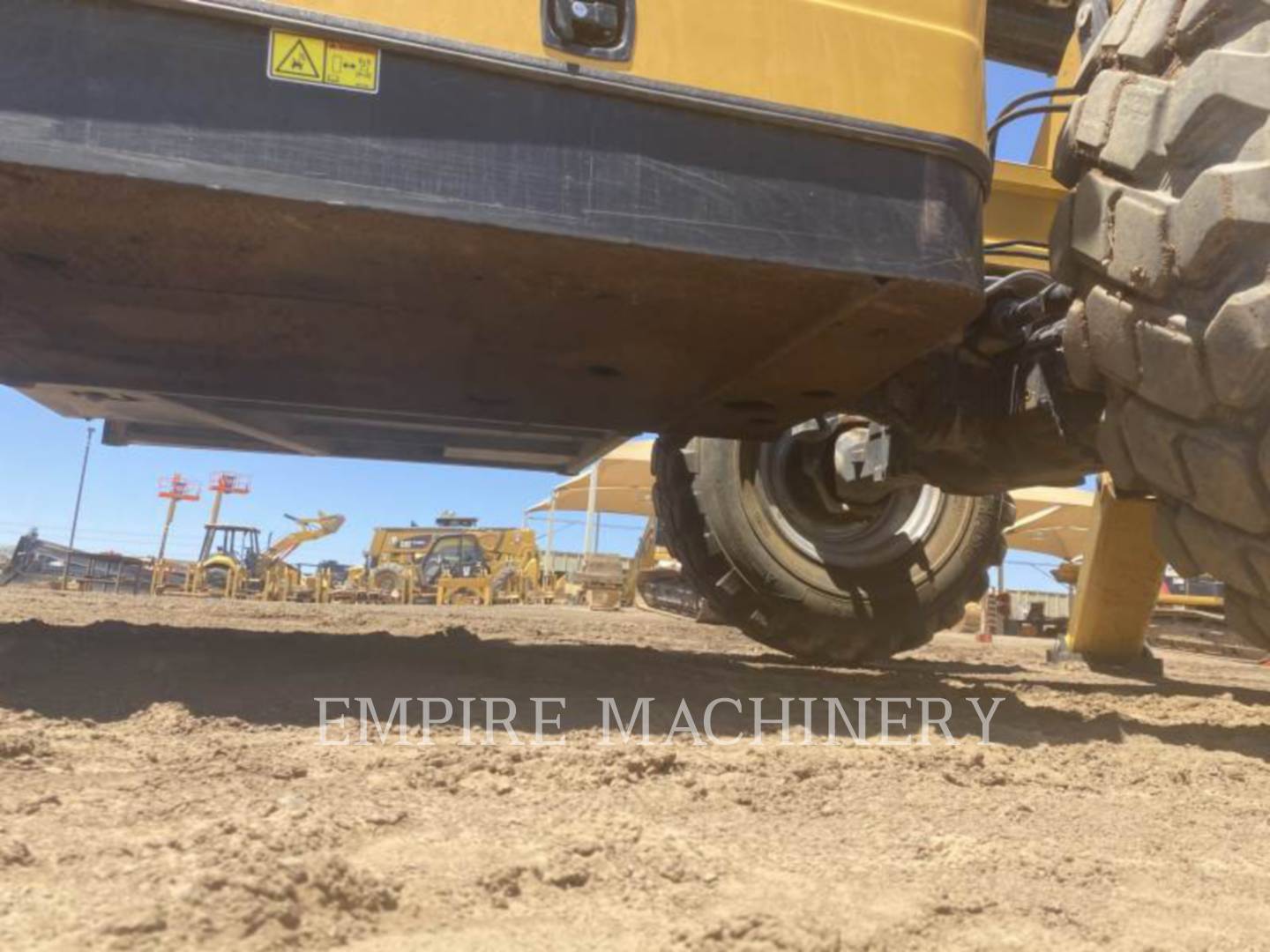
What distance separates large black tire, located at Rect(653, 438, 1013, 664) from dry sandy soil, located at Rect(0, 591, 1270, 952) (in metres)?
1.26

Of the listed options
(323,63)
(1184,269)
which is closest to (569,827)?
(323,63)

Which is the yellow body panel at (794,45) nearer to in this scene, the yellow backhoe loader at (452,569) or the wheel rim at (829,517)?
the wheel rim at (829,517)

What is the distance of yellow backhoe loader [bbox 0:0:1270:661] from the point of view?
6.26 feet

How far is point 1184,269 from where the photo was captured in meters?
2.01

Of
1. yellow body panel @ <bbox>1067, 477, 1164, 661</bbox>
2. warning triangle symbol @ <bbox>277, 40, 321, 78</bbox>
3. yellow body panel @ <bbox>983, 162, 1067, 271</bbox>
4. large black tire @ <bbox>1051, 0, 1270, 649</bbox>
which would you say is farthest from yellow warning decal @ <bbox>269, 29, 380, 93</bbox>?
yellow body panel @ <bbox>1067, 477, 1164, 661</bbox>

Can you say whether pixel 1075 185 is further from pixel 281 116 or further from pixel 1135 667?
pixel 1135 667

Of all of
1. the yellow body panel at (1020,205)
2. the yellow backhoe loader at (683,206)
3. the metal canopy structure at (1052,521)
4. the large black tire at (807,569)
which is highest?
the metal canopy structure at (1052,521)

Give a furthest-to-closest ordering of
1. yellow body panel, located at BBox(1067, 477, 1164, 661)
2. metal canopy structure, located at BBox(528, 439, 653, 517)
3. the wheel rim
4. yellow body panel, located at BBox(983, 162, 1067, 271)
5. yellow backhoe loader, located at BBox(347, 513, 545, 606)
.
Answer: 1. yellow backhoe loader, located at BBox(347, 513, 545, 606)
2. metal canopy structure, located at BBox(528, 439, 653, 517)
3. yellow body panel, located at BBox(1067, 477, 1164, 661)
4. the wheel rim
5. yellow body panel, located at BBox(983, 162, 1067, 271)

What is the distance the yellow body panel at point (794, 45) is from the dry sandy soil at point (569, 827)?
1.39 meters

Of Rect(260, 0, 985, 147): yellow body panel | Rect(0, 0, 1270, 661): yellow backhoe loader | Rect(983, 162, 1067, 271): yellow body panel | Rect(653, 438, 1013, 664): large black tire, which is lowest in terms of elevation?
Rect(653, 438, 1013, 664): large black tire

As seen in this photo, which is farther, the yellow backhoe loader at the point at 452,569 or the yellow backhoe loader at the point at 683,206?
the yellow backhoe loader at the point at 452,569

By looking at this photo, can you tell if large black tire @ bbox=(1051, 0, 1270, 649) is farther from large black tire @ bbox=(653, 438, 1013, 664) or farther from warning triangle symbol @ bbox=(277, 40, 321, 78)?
large black tire @ bbox=(653, 438, 1013, 664)

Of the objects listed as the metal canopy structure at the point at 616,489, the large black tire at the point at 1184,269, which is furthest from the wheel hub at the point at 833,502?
the metal canopy structure at the point at 616,489

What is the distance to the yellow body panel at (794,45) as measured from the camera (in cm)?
200
